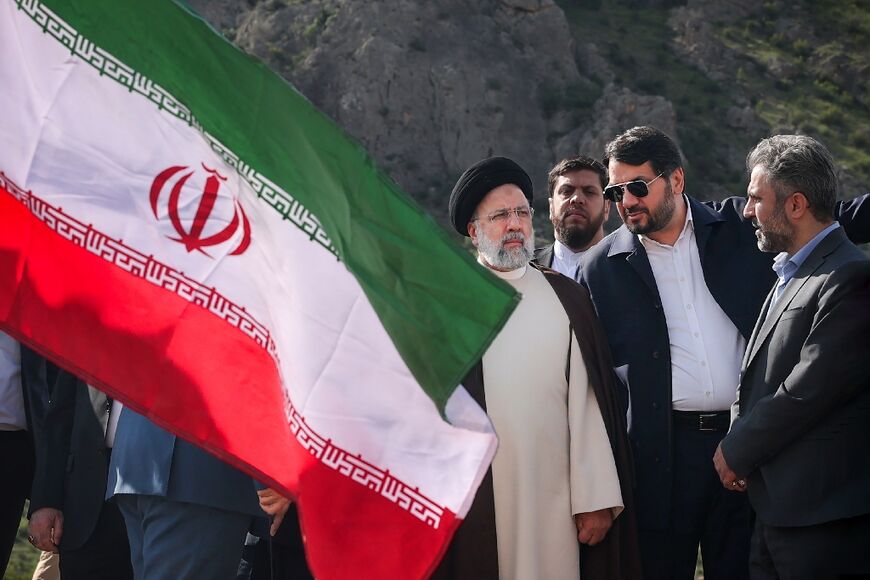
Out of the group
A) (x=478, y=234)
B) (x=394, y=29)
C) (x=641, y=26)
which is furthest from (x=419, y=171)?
(x=478, y=234)

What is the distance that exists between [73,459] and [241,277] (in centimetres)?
186

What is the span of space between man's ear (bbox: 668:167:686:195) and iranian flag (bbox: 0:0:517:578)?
2.14 meters

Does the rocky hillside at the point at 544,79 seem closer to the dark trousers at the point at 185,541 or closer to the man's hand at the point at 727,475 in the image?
the man's hand at the point at 727,475

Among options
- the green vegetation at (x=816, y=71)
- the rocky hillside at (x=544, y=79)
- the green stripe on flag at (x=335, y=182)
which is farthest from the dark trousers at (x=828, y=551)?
the green vegetation at (x=816, y=71)

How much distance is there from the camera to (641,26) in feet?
205

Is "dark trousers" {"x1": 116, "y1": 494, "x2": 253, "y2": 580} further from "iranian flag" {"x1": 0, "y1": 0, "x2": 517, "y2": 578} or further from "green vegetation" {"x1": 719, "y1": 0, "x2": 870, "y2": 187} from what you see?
"green vegetation" {"x1": 719, "y1": 0, "x2": 870, "y2": 187}

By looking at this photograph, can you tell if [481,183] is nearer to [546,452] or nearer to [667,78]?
[546,452]

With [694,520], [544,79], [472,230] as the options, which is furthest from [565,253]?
[544,79]

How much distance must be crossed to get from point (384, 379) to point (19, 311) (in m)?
0.95

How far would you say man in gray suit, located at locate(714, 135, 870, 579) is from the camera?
12.6ft

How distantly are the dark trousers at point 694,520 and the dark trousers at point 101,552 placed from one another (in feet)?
6.52

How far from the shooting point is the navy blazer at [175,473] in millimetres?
3977

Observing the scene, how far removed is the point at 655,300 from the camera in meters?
4.70

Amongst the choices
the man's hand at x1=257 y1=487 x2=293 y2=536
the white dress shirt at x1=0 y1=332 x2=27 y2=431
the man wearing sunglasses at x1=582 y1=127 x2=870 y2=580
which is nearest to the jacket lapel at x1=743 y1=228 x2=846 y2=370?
the man wearing sunglasses at x1=582 y1=127 x2=870 y2=580
